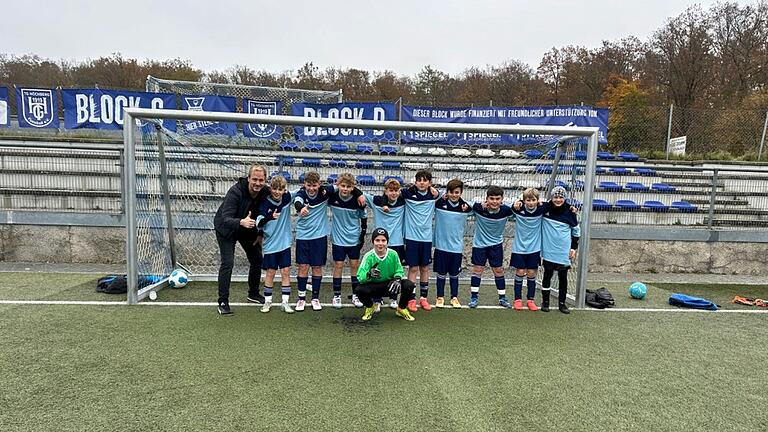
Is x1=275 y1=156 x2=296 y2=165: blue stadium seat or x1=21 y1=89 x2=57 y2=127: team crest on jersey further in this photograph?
x1=21 y1=89 x2=57 y2=127: team crest on jersey

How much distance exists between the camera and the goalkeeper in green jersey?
187 inches

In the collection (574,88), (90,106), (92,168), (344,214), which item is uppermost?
(574,88)

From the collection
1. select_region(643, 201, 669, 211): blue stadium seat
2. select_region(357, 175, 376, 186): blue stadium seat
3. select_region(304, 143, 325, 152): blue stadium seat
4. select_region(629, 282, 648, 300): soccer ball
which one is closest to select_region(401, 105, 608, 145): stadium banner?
select_region(643, 201, 669, 211): blue stadium seat

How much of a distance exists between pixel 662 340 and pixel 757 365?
2.45 ft

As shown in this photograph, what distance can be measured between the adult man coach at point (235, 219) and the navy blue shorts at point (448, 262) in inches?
86.5

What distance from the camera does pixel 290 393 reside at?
3.09m

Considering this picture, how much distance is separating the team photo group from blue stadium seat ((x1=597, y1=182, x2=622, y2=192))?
14.1ft

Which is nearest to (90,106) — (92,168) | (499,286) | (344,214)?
(92,168)

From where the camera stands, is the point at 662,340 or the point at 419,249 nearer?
the point at 662,340

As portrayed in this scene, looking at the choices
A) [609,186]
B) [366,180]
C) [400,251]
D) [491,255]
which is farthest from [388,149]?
[609,186]

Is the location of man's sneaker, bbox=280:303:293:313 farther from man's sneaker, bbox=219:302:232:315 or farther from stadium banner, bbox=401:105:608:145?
stadium banner, bbox=401:105:608:145

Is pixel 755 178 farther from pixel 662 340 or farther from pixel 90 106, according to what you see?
pixel 90 106

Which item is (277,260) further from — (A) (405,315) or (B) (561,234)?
Result: (B) (561,234)

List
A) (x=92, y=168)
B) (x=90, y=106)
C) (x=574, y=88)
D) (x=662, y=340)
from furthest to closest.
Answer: (x=574, y=88), (x=90, y=106), (x=92, y=168), (x=662, y=340)
